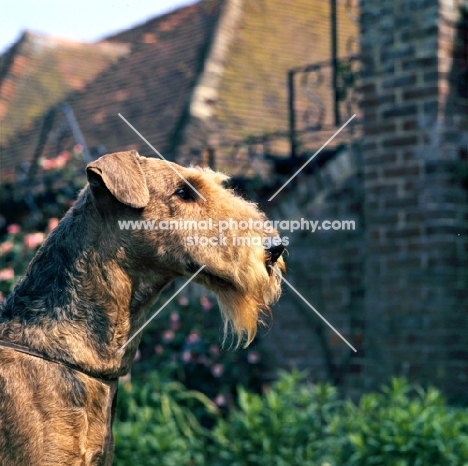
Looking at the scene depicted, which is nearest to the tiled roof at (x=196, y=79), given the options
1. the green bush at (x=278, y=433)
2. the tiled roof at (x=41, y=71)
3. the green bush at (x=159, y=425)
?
the tiled roof at (x=41, y=71)

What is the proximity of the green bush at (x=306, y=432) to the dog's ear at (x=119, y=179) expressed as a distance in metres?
2.37

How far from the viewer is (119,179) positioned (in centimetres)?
328

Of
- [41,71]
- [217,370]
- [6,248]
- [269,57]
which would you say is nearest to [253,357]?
[217,370]

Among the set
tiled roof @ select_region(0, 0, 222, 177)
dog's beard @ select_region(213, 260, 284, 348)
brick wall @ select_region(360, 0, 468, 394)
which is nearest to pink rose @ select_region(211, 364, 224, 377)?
brick wall @ select_region(360, 0, 468, 394)

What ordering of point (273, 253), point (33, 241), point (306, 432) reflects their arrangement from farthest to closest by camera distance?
1. point (33, 241)
2. point (306, 432)
3. point (273, 253)

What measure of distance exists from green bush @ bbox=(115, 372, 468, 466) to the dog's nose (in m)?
1.87

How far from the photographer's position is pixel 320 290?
22.8ft

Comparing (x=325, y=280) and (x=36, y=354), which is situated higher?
(x=36, y=354)

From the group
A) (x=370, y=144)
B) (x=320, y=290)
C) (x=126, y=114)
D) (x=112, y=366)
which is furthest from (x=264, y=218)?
(x=126, y=114)

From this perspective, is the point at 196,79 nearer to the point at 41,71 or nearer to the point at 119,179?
the point at 41,71

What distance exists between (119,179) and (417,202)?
3.30 m

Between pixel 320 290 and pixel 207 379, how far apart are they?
1.43 meters

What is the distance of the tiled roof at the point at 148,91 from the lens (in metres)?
11.1

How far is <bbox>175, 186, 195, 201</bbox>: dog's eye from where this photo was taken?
11.3 feet
